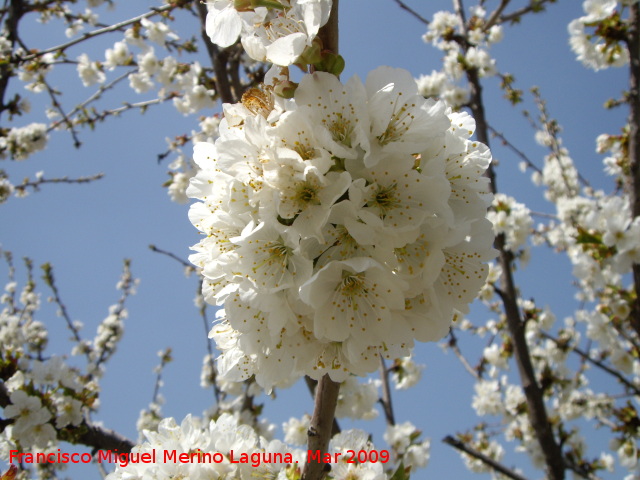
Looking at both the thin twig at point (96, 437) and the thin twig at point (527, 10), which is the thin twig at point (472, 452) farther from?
the thin twig at point (527, 10)

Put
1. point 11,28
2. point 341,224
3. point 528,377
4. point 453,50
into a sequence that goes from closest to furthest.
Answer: point 341,224
point 528,377
point 11,28
point 453,50

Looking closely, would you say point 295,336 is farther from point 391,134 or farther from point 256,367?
point 391,134

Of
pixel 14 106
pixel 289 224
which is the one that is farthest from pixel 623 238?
pixel 14 106

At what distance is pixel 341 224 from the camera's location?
1007mm

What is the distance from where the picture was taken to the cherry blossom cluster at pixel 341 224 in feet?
3.22

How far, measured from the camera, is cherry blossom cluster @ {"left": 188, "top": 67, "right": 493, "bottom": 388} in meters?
0.98

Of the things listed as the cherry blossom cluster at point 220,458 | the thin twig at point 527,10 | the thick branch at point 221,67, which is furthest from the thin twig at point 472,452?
the thin twig at point 527,10

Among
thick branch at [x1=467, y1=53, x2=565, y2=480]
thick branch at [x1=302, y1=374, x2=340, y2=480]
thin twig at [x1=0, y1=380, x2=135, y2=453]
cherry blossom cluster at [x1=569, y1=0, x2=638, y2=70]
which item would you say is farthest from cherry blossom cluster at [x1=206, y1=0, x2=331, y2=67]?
cherry blossom cluster at [x1=569, y1=0, x2=638, y2=70]

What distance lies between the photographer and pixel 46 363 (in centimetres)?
315

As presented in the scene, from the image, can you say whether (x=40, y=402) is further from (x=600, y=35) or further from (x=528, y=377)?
(x=600, y=35)

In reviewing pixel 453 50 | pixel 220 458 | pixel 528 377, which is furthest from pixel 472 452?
pixel 453 50

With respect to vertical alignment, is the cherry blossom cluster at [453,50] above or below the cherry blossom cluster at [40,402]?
above

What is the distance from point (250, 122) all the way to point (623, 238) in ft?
11.5

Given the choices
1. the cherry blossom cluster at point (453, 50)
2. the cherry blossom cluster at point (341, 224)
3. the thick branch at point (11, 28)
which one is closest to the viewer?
the cherry blossom cluster at point (341, 224)
